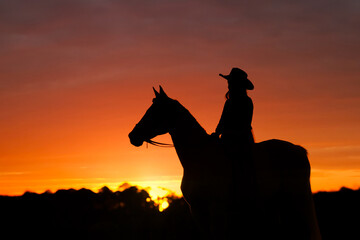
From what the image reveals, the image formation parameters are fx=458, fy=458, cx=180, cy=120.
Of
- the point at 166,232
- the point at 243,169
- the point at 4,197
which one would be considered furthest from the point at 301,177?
the point at 4,197

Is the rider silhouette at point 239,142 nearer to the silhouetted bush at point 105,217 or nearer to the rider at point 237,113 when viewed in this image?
the rider at point 237,113

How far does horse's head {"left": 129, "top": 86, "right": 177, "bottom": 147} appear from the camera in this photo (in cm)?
1022

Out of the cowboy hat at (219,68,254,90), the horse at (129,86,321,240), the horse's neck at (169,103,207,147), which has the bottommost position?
the horse at (129,86,321,240)

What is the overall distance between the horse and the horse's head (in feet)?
0.08

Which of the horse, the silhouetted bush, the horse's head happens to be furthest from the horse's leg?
the silhouetted bush

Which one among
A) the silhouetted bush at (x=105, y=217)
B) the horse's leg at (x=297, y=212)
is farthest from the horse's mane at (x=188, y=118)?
the silhouetted bush at (x=105, y=217)

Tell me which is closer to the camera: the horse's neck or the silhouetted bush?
the horse's neck

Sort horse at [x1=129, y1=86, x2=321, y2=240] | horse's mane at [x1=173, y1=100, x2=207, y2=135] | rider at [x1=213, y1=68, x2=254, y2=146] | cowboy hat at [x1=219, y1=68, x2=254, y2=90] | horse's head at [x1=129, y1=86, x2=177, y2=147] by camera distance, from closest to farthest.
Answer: horse at [x1=129, y1=86, x2=321, y2=240]
rider at [x1=213, y1=68, x2=254, y2=146]
cowboy hat at [x1=219, y1=68, x2=254, y2=90]
horse's mane at [x1=173, y1=100, x2=207, y2=135]
horse's head at [x1=129, y1=86, x2=177, y2=147]

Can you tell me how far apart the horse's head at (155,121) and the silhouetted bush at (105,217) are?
689cm

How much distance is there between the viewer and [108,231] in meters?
16.6

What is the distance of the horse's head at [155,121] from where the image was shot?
1022cm

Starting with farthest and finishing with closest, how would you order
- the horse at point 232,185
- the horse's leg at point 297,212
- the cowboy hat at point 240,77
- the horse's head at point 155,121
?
1. the horse's head at point 155,121
2. the cowboy hat at point 240,77
3. the horse's leg at point 297,212
4. the horse at point 232,185

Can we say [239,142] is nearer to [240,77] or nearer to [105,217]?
[240,77]

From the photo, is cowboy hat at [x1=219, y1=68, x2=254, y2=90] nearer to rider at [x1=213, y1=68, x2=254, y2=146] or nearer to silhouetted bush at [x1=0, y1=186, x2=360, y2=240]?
rider at [x1=213, y1=68, x2=254, y2=146]
